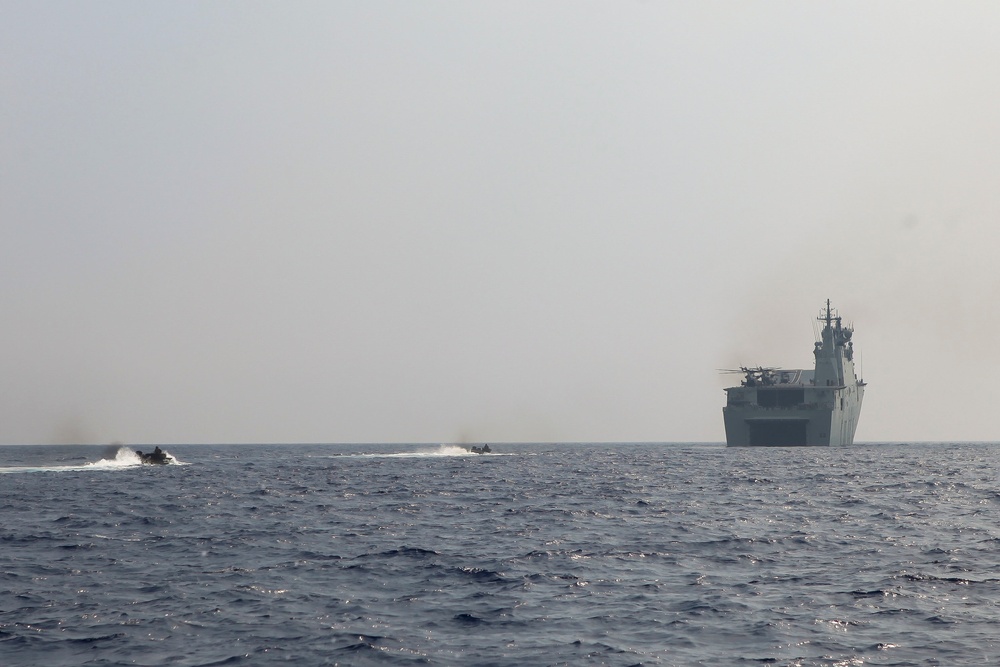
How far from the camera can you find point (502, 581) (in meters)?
26.0

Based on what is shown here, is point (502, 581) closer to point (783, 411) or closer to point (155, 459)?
point (155, 459)

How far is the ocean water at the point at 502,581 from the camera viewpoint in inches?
750

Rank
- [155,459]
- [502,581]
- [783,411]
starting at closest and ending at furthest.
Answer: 1. [502,581]
2. [155,459]
3. [783,411]

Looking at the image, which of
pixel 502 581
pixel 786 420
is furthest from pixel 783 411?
pixel 502 581

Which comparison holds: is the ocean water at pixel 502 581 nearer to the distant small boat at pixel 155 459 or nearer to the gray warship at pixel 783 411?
the distant small boat at pixel 155 459

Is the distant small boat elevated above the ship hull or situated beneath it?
situated beneath

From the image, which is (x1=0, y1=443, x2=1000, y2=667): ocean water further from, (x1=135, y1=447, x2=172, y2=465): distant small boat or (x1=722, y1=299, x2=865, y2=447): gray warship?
(x1=722, y1=299, x2=865, y2=447): gray warship

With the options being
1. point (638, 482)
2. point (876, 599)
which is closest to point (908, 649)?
point (876, 599)

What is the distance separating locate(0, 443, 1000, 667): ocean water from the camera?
19.1 m

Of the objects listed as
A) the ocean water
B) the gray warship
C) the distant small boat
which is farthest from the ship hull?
the ocean water

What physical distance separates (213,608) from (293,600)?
1.84 metres

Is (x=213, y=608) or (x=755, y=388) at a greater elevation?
(x=755, y=388)

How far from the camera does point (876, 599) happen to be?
23172mm

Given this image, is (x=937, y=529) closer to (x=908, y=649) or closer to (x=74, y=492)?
(x=908, y=649)
